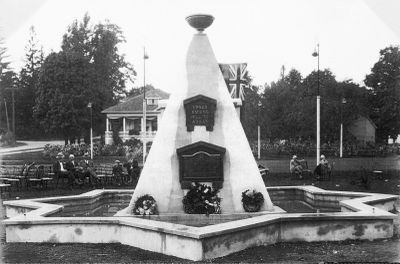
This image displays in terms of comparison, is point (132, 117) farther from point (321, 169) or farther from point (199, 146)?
point (199, 146)

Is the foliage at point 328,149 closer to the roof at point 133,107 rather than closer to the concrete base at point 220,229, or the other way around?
the roof at point 133,107

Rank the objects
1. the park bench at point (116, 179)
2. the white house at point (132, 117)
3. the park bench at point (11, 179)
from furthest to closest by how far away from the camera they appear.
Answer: the white house at point (132, 117), the park bench at point (116, 179), the park bench at point (11, 179)

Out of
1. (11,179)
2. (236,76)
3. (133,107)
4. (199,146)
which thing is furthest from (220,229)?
(133,107)

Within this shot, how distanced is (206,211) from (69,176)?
36.2 ft

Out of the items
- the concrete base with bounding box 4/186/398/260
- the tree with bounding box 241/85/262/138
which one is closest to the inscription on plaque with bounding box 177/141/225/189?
the concrete base with bounding box 4/186/398/260

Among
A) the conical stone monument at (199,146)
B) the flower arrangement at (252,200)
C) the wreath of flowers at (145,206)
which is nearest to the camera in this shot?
the wreath of flowers at (145,206)

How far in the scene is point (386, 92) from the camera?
51.1 metres

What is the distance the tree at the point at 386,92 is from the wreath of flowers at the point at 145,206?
42.3 meters

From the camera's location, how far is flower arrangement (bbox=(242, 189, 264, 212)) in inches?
442

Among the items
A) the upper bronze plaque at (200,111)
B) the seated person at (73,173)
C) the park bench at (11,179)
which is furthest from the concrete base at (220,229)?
the park bench at (11,179)

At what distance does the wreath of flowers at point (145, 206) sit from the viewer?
11.0 m

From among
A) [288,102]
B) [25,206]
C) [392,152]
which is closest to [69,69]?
[288,102]

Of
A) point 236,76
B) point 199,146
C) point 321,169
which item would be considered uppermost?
point 236,76

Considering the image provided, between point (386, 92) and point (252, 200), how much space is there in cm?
4489
